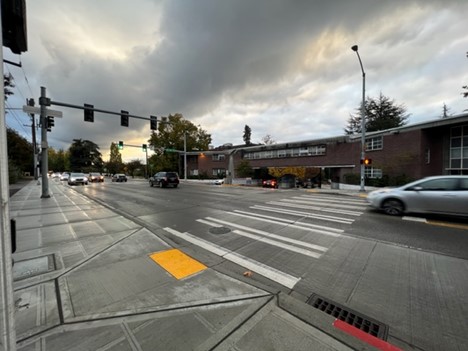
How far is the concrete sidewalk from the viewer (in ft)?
7.75

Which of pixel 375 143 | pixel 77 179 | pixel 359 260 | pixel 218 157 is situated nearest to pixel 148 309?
pixel 359 260

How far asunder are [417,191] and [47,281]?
11.1m

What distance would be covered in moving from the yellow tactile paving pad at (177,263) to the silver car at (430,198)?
8.27 m

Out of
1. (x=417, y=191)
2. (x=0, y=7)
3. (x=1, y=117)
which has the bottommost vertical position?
(x=417, y=191)

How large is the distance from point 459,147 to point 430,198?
61.4 ft

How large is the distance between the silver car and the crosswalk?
1.17m

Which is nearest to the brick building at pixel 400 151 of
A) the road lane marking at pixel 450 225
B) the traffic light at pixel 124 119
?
the road lane marking at pixel 450 225

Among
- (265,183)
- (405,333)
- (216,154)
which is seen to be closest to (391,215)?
(405,333)

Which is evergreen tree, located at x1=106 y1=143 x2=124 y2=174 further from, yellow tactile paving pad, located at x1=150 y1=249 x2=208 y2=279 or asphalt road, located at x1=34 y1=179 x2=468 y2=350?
yellow tactile paving pad, located at x1=150 y1=249 x2=208 y2=279

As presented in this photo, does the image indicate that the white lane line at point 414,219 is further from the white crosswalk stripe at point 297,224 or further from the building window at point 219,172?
the building window at point 219,172

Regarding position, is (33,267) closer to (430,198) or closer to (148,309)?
(148,309)

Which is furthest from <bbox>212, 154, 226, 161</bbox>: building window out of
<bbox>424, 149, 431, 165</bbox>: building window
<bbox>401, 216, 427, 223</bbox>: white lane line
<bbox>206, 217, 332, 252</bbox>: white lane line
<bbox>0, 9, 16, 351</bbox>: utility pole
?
<bbox>0, 9, 16, 351</bbox>: utility pole

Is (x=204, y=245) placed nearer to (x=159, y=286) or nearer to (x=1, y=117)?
(x=159, y=286)

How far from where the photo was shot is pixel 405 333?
253 cm
